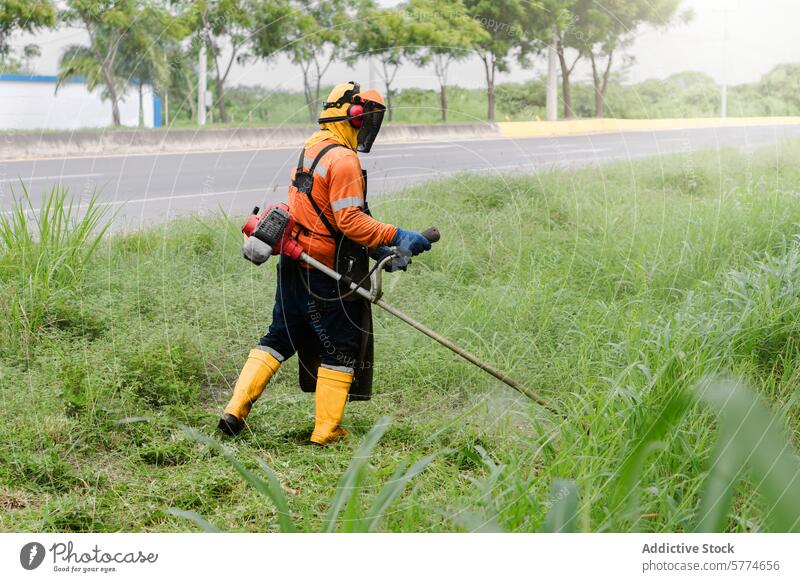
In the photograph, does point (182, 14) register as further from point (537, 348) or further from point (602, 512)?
point (602, 512)

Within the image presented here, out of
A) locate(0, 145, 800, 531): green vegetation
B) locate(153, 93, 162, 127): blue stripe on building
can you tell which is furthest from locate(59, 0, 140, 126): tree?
locate(0, 145, 800, 531): green vegetation

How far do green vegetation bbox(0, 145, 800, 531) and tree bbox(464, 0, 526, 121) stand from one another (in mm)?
511

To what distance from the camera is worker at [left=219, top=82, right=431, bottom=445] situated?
322cm

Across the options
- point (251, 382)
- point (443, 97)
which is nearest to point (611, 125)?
point (443, 97)

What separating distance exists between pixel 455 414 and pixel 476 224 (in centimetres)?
160

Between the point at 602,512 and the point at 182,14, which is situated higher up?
the point at 182,14

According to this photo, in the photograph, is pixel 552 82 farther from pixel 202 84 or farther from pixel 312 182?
pixel 202 84

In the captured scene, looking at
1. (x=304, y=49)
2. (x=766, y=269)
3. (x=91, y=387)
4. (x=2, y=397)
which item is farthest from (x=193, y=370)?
(x=766, y=269)

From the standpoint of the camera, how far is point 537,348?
3.77m

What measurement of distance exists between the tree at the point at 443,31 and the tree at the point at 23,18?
1658 millimetres

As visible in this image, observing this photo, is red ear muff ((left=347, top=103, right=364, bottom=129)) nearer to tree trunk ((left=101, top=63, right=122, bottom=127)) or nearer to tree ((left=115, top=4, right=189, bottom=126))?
tree ((left=115, top=4, right=189, bottom=126))

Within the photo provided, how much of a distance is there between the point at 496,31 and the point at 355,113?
0.75 metres

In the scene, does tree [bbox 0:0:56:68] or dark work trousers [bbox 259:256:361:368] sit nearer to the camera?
dark work trousers [bbox 259:256:361:368]

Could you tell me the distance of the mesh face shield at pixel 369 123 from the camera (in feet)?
10.5
